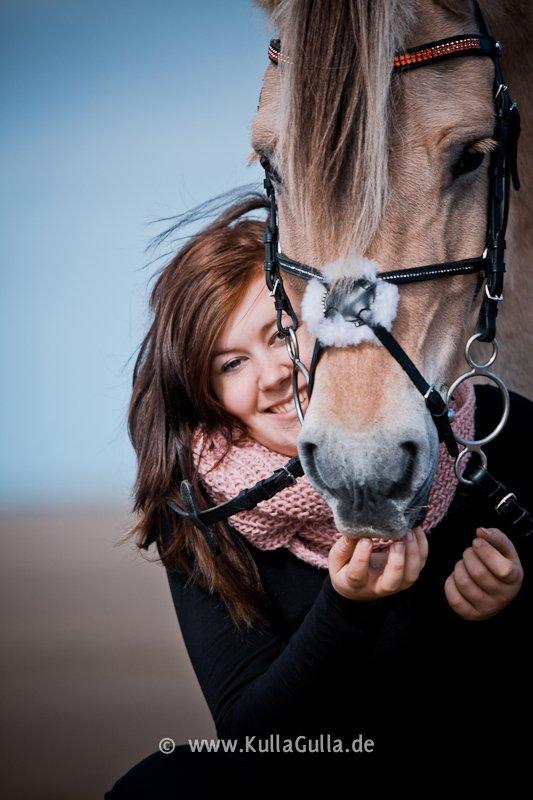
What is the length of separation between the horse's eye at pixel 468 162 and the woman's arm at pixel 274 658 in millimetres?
843

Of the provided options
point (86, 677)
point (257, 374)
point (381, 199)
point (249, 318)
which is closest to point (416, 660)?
point (257, 374)

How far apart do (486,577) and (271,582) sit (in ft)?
2.16

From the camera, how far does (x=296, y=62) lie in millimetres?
1504

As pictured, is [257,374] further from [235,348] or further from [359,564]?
[359,564]

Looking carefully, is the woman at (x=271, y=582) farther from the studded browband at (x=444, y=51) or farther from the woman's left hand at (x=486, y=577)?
the studded browband at (x=444, y=51)

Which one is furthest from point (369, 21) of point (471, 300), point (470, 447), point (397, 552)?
point (397, 552)

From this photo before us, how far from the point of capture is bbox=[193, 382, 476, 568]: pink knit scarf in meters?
1.97

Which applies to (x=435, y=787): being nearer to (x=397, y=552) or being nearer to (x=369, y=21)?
(x=397, y=552)

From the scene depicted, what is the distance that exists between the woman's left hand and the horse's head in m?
0.32

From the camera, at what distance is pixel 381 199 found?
4.70 ft

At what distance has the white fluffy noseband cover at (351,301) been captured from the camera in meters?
1.42

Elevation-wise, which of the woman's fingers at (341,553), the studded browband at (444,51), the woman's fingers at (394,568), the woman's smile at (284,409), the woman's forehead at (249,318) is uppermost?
the studded browband at (444,51)

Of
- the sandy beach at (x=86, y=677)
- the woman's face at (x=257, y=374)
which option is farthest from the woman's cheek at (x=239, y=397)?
the sandy beach at (x=86, y=677)

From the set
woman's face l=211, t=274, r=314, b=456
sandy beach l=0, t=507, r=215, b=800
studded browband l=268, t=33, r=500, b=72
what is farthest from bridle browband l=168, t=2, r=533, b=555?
sandy beach l=0, t=507, r=215, b=800
